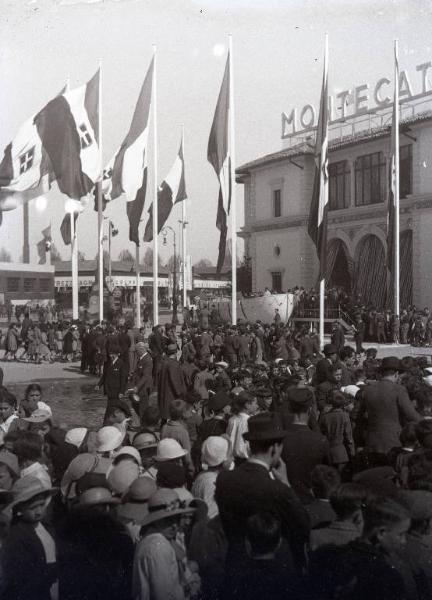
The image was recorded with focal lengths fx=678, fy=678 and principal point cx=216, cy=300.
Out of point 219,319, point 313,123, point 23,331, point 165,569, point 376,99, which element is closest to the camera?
point 165,569

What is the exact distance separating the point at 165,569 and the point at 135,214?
58.8ft

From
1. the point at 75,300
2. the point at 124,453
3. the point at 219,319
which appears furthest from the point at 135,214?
the point at 124,453

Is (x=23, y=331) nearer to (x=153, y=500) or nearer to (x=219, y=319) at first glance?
(x=219, y=319)

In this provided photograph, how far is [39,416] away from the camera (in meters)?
6.77

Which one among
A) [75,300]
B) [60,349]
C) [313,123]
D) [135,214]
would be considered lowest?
Result: [60,349]

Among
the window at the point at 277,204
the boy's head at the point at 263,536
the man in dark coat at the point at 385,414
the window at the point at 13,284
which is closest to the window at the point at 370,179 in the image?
the window at the point at 277,204

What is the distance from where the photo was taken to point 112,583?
3934 millimetres

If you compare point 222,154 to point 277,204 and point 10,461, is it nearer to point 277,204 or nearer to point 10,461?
point 10,461

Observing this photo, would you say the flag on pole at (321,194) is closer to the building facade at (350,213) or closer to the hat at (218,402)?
the hat at (218,402)

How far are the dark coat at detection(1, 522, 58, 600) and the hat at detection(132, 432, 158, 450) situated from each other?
1.90 m

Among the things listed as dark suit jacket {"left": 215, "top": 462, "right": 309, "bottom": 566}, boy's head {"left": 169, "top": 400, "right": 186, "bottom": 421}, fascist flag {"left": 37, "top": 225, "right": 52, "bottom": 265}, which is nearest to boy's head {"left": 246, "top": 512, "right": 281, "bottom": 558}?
dark suit jacket {"left": 215, "top": 462, "right": 309, "bottom": 566}

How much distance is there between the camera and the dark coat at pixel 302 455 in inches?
197

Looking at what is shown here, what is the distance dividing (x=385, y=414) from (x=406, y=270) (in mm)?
30185

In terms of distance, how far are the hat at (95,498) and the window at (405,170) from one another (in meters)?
33.4
